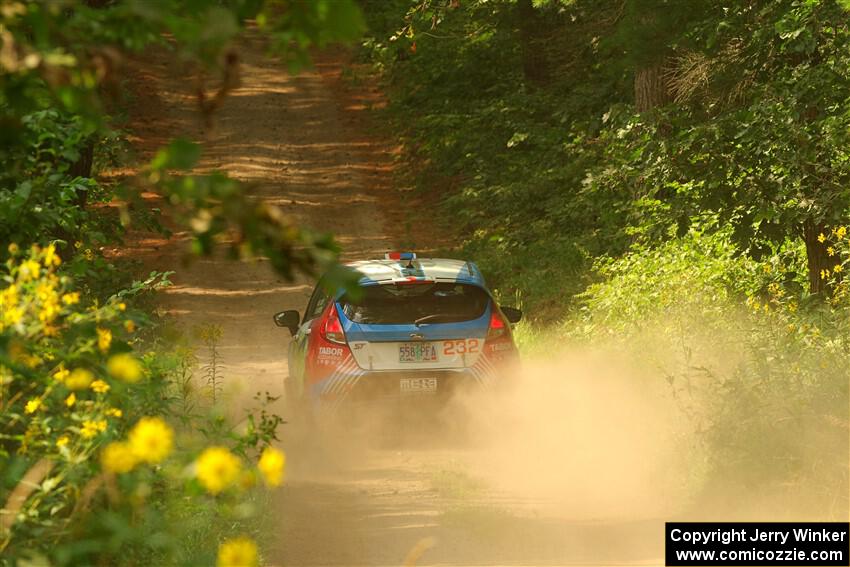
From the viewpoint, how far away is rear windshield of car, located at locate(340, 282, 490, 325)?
12055mm

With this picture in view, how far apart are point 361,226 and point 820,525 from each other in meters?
19.9

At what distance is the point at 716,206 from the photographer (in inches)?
519

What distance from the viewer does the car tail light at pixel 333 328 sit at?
12.0m

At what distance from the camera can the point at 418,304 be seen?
12.2 meters

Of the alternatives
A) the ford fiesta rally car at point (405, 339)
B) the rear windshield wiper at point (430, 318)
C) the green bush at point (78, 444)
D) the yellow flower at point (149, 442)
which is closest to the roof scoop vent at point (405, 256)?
the ford fiesta rally car at point (405, 339)

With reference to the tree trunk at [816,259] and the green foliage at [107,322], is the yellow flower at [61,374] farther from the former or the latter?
the tree trunk at [816,259]

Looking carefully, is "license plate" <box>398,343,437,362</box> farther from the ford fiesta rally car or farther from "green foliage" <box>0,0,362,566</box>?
A: "green foliage" <box>0,0,362,566</box>

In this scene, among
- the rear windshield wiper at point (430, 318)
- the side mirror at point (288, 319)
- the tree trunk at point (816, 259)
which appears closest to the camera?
the rear windshield wiper at point (430, 318)

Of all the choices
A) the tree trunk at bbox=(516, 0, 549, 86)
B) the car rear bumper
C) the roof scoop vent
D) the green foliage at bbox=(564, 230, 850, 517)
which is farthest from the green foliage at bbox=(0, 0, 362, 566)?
the tree trunk at bbox=(516, 0, 549, 86)

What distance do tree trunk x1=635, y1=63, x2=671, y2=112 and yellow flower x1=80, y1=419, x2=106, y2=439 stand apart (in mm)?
14554

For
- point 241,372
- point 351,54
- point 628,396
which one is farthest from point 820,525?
point 351,54

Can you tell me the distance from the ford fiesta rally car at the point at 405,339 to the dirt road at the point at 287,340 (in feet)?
2.17

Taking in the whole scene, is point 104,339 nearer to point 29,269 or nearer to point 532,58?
point 29,269

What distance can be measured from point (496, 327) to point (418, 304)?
799 millimetres
